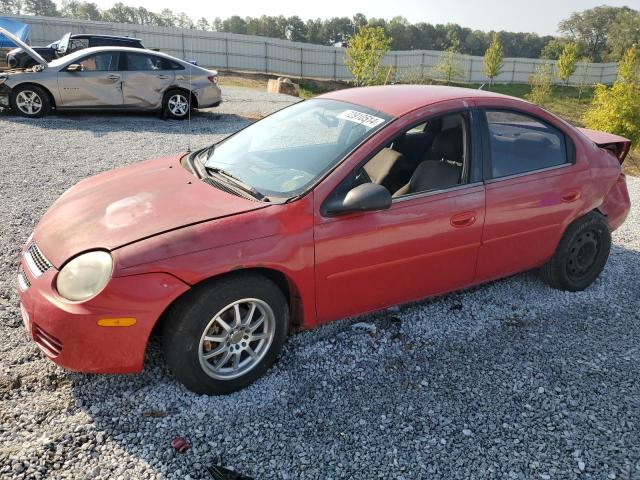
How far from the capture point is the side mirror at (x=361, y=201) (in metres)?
2.88

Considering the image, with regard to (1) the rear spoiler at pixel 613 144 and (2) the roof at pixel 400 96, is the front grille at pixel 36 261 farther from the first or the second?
(1) the rear spoiler at pixel 613 144

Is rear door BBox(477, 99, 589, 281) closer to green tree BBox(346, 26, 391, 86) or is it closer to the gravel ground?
the gravel ground

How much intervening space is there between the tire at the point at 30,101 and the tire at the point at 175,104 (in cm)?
232

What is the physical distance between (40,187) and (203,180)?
4.20m

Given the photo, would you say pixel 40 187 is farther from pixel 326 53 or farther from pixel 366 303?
pixel 326 53

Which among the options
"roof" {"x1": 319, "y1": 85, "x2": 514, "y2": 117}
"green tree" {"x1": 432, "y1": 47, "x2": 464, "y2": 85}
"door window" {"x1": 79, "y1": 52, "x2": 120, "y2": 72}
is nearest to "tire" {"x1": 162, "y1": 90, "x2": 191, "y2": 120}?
"door window" {"x1": 79, "y1": 52, "x2": 120, "y2": 72}

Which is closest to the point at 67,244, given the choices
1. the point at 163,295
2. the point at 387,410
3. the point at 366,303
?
the point at 163,295

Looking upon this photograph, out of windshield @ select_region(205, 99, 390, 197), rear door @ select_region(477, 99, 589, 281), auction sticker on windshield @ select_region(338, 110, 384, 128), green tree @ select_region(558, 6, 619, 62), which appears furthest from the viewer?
green tree @ select_region(558, 6, 619, 62)

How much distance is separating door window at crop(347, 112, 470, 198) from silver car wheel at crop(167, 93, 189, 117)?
883cm

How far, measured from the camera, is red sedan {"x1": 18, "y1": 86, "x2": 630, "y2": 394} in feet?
8.48

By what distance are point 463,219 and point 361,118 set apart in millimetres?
958

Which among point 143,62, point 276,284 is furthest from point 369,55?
point 276,284

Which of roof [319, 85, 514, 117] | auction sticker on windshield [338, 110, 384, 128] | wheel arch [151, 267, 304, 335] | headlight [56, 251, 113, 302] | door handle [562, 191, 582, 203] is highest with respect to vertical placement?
roof [319, 85, 514, 117]

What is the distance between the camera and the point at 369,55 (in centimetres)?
2438
